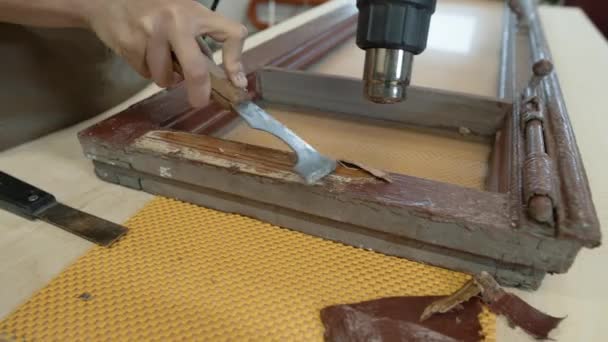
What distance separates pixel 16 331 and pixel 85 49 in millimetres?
524

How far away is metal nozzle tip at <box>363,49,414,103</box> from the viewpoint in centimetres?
49

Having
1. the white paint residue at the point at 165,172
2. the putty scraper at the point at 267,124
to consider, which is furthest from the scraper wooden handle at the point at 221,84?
the white paint residue at the point at 165,172

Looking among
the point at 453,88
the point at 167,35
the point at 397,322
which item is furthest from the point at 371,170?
the point at 453,88

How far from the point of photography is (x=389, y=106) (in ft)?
2.49

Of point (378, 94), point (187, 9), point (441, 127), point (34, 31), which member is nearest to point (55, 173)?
point (34, 31)

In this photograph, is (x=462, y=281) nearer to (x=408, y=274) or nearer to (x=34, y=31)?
(x=408, y=274)

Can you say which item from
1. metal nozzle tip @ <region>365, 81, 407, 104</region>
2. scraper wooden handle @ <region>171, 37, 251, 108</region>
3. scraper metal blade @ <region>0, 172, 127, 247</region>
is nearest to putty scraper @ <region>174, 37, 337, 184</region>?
scraper wooden handle @ <region>171, 37, 251, 108</region>

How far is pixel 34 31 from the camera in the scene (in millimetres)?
667

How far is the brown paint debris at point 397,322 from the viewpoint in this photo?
381 millimetres

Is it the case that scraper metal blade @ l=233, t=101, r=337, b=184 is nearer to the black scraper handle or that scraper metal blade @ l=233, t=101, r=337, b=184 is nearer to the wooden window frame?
the wooden window frame

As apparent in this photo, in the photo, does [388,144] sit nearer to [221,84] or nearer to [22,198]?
[221,84]

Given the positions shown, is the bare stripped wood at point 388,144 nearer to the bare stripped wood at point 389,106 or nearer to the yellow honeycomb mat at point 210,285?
the bare stripped wood at point 389,106

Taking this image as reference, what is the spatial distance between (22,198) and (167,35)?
11.1 inches

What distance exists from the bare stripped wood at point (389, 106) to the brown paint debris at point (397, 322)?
1.25 ft
